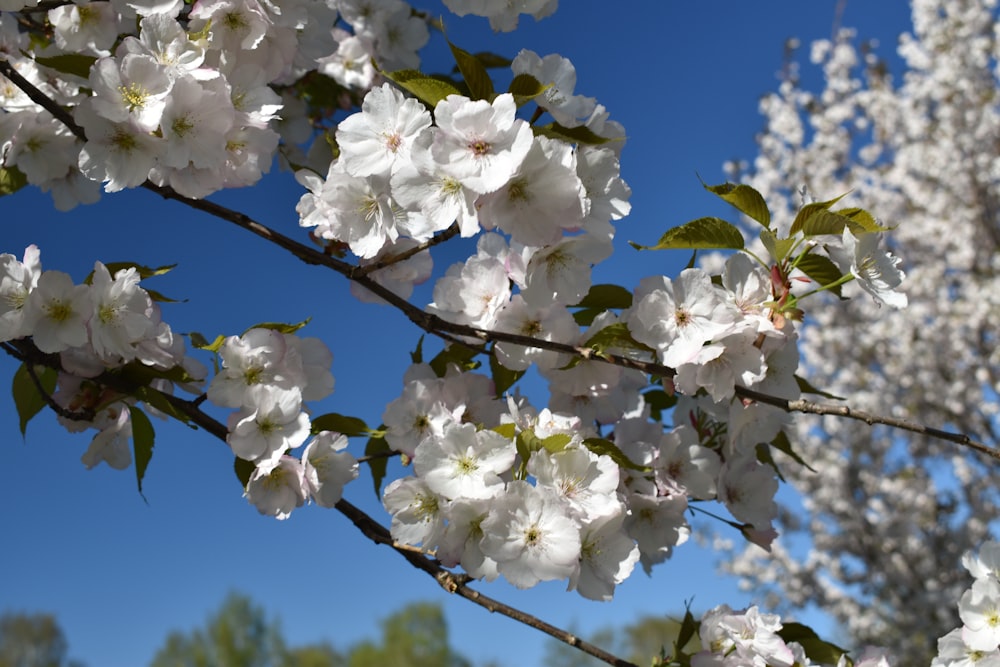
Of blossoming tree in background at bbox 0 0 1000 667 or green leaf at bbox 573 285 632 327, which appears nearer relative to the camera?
blossoming tree in background at bbox 0 0 1000 667

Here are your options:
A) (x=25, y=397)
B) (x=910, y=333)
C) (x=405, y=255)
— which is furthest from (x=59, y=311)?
(x=910, y=333)

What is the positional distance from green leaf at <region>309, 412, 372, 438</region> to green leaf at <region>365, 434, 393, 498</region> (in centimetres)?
4

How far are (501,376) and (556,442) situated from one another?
25 cm

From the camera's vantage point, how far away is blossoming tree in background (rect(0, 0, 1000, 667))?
113 cm

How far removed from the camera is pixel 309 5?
150 cm

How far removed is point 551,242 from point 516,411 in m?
0.28

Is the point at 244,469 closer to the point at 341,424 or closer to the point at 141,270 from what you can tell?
the point at 341,424

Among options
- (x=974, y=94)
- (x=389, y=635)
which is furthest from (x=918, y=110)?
(x=389, y=635)

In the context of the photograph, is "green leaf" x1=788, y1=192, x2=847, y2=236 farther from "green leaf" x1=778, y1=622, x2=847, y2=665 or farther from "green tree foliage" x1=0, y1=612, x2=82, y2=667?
"green tree foliage" x1=0, y1=612, x2=82, y2=667

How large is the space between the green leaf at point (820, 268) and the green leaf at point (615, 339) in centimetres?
26

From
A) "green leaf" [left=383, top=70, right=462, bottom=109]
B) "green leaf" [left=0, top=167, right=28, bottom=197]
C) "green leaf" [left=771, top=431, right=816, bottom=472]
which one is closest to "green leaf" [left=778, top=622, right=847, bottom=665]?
"green leaf" [left=771, top=431, right=816, bottom=472]

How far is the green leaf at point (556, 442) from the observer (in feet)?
3.81

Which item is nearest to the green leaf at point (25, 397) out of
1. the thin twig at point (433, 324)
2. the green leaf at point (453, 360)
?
the thin twig at point (433, 324)

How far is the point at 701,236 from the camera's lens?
123 centimetres
